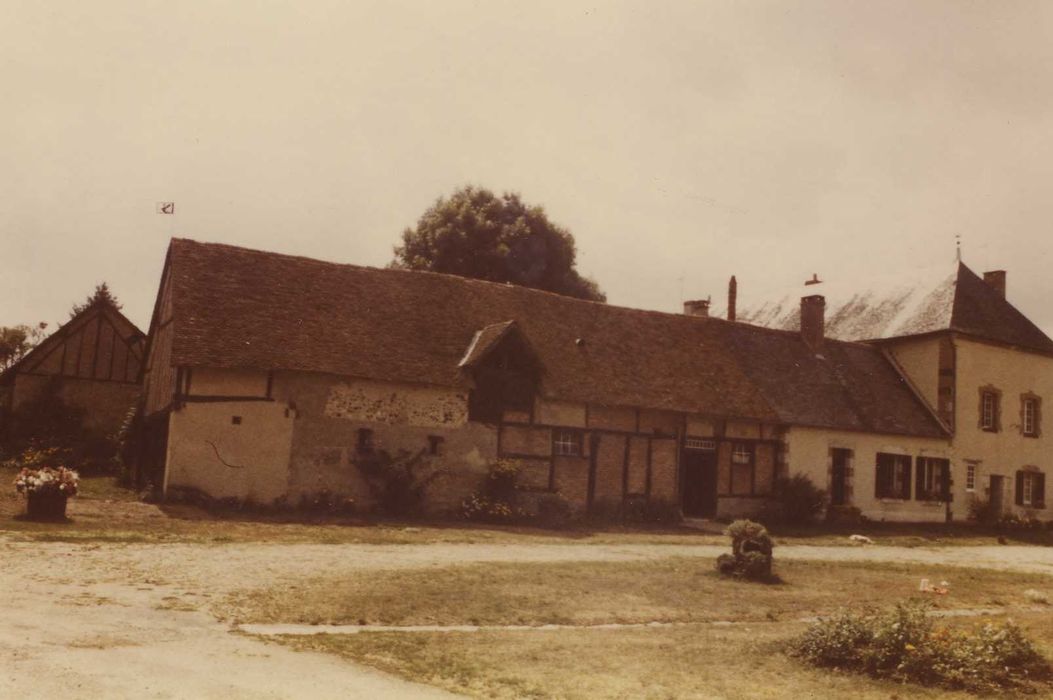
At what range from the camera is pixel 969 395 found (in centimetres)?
3272

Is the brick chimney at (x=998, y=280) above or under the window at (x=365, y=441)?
above

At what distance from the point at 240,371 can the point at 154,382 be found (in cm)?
568

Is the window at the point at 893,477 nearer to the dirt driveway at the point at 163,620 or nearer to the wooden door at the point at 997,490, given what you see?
the wooden door at the point at 997,490

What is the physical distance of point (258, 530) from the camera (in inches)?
669

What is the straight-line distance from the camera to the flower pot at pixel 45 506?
15898 millimetres

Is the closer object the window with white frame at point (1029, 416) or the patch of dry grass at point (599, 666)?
the patch of dry grass at point (599, 666)

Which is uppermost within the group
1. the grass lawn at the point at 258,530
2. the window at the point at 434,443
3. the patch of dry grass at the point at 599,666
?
the window at the point at 434,443

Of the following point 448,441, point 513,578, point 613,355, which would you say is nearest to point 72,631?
point 513,578

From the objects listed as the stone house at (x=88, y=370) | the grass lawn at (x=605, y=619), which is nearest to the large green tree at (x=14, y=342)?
the stone house at (x=88, y=370)

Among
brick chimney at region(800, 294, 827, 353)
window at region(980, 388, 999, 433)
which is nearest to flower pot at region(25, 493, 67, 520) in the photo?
brick chimney at region(800, 294, 827, 353)

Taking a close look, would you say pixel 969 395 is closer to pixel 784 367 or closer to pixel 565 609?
pixel 784 367

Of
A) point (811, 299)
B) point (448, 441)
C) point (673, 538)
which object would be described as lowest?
point (673, 538)

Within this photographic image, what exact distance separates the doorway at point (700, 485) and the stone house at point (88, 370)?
18514 mm

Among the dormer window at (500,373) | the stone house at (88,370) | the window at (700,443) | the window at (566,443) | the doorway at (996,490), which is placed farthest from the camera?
the doorway at (996,490)
